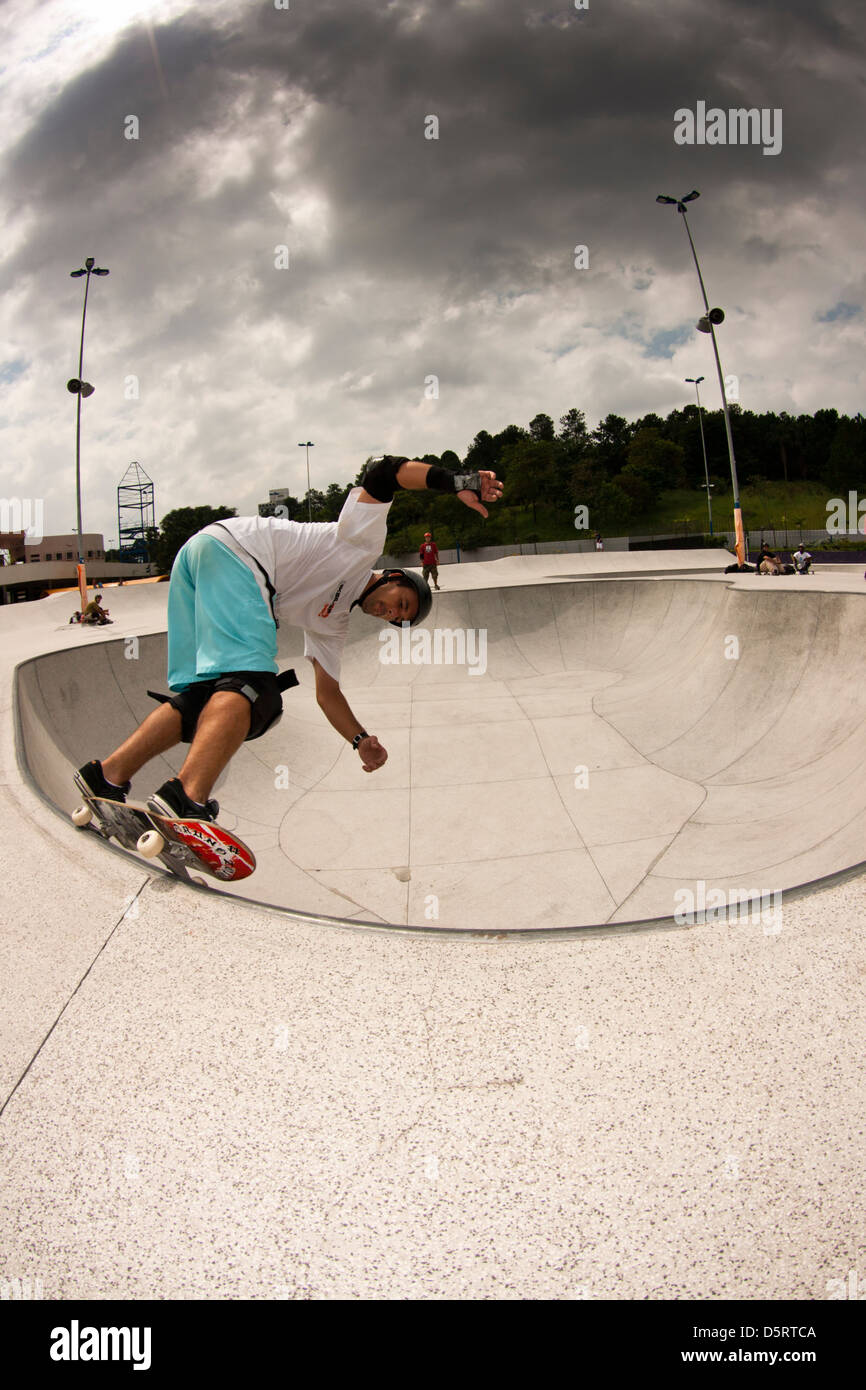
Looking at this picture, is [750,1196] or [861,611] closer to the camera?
[750,1196]

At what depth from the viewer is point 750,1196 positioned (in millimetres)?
1497

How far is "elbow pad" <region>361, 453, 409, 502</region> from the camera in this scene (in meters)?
2.85

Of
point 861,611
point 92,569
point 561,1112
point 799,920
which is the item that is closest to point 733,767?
point 861,611

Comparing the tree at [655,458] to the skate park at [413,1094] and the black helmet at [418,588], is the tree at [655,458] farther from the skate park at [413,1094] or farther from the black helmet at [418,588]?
the skate park at [413,1094]

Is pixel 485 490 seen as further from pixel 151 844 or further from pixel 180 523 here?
pixel 180 523

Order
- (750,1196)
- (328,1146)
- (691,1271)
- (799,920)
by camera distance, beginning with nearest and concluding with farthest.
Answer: (691,1271), (750,1196), (328,1146), (799,920)

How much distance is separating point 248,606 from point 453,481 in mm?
957

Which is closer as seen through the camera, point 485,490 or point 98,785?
point 485,490

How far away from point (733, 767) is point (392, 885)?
14.5 ft

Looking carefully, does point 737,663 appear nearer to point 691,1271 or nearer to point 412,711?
point 412,711

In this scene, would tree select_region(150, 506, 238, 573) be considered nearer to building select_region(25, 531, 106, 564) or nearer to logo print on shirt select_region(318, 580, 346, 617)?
building select_region(25, 531, 106, 564)

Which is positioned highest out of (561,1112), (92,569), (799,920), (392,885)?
(92,569)

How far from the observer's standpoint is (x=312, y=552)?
9.85 feet

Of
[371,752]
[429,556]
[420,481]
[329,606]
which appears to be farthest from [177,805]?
[429,556]
